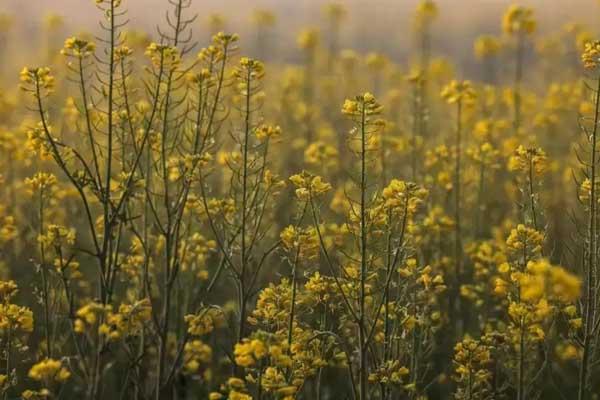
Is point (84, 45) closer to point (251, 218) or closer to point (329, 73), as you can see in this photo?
point (251, 218)

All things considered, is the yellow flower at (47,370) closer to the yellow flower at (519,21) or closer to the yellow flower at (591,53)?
the yellow flower at (591,53)

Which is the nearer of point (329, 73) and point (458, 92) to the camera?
point (458, 92)

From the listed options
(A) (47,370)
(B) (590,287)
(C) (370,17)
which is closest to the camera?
(A) (47,370)

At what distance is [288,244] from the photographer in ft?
20.4

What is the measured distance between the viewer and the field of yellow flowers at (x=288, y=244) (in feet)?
19.6

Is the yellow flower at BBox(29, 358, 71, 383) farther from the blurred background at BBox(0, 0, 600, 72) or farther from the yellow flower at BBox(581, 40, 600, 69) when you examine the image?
the blurred background at BBox(0, 0, 600, 72)

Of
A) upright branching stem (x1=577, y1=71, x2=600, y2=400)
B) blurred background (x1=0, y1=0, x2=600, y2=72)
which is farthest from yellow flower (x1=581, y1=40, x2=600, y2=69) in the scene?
blurred background (x1=0, y1=0, x2=600, y2=72)

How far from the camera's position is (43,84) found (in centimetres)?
639

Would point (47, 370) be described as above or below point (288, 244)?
below

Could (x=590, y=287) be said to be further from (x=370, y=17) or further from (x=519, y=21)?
(x=370, y=17)

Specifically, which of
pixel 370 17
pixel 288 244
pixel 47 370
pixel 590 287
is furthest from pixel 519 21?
pixel 370 17

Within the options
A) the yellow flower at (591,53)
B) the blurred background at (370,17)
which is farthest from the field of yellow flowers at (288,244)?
the blurred background at (370,17)

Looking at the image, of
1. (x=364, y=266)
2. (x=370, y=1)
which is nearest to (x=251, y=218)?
(x=364, y=266)

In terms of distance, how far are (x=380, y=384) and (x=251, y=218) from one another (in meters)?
2.04
